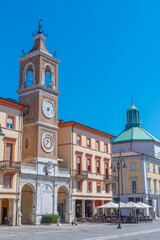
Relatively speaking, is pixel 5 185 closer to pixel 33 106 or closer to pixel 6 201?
pixel 6 201

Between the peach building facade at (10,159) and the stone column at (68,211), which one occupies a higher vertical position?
the peach building facade at (10,159)

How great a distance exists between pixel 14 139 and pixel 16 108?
13.3 feet

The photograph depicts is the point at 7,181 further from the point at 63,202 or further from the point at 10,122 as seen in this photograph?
the point at 63,202

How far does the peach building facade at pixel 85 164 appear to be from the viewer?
50.1 m

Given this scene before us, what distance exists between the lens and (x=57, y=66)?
49.9 meters

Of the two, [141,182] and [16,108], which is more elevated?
[16,108]

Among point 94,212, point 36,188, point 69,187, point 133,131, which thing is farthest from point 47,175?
point 133,131

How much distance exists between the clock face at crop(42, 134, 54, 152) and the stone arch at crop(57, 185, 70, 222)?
5.85 meters

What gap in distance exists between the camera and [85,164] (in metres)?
52.8

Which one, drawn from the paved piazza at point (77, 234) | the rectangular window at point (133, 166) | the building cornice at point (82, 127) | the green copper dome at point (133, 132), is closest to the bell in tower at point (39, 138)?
the building cornice at point (82, 127)

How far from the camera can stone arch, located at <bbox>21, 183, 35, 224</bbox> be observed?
42425 mm

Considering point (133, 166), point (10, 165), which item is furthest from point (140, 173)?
point (10, 165)

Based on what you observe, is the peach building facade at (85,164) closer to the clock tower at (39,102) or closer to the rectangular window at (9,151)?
the clock tower at (39,102)

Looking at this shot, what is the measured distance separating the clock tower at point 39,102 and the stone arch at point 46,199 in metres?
3.77
